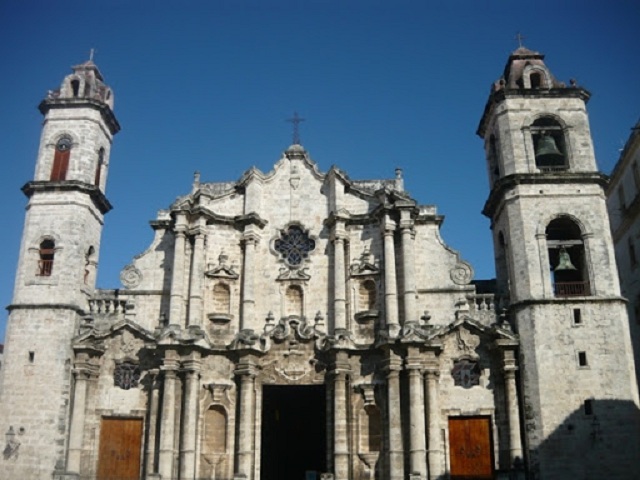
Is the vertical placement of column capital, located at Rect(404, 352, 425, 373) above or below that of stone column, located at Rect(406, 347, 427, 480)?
above

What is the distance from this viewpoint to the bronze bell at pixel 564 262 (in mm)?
21922

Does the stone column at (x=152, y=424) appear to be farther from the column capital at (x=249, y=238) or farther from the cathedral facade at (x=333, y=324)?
the column capital at (x=249, y=238)

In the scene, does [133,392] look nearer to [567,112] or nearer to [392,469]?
[392,469]

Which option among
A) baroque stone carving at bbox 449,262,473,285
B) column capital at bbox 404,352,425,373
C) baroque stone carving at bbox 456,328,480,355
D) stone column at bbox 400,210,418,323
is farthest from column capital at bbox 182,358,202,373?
baroque stone carving at bbox 449,262,473,285

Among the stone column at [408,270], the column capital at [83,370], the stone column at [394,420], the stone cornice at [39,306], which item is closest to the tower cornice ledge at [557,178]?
the stone column at [408,270]

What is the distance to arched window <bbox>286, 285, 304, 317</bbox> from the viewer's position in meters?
23.9

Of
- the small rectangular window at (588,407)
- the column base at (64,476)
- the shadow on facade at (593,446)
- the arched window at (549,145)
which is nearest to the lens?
the shadow on facade at (593,446)

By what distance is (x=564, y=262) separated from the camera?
2203 cm

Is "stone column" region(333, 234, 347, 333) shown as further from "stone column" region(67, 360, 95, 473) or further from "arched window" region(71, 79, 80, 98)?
"arched window" region(71, 79, 80, 98)

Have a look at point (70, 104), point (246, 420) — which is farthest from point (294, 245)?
point (70, 104)

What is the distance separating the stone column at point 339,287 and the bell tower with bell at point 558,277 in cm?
519

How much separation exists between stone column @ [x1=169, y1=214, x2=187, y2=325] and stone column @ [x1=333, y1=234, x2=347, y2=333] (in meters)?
5.16

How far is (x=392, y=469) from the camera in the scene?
2055 cm

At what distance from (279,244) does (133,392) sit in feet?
23.0
